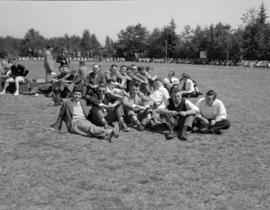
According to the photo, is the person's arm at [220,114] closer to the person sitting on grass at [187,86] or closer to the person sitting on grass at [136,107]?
the person sitting on grass at [136,107]

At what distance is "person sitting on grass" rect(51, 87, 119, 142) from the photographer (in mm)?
7770

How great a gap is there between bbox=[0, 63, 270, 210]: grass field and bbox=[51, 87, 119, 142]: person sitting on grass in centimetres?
21

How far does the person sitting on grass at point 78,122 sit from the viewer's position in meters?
7.77

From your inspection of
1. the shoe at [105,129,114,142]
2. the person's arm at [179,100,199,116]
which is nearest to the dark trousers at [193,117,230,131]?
the person's arm at [179,100,199,116]

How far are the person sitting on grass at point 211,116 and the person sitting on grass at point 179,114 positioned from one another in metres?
0.30

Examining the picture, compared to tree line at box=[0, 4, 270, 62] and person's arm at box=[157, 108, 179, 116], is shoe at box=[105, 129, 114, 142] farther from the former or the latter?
tree line at box=[0, 4, 270, 62]

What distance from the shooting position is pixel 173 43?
92.6m

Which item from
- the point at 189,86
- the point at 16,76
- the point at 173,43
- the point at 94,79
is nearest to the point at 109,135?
the point at 94,79

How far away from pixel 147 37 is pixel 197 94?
3775 inches

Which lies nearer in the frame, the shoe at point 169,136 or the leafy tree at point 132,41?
the shoe at point 169,136

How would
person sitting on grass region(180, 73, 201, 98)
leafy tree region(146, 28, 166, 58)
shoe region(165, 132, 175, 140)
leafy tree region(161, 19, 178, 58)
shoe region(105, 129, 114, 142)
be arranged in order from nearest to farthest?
shoe region(105, 129, 114, 142) < shoe region(165, 132, 175, 140) < person sitting on grass region(180, 73, 201, 98) < leafy tree region(161, 19, 178, 58) < leafy tree region(146, 28, 166, 58)

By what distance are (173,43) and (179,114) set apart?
86.8m

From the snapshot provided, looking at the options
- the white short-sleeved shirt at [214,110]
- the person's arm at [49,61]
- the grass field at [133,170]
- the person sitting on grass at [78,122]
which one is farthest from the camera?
the person's arm at [49,61]

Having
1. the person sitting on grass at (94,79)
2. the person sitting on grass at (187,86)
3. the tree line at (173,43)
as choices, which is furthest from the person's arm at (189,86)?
the tree line at (173,43)
